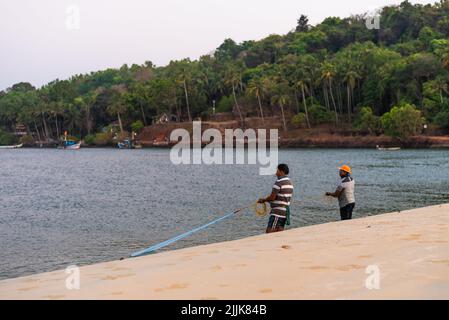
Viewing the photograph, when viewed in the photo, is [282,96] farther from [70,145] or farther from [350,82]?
[70,145]

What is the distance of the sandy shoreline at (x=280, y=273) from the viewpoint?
703 centimetres

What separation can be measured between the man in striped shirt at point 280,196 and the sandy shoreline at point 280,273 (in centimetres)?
122

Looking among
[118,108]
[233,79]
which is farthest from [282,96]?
[118,108]

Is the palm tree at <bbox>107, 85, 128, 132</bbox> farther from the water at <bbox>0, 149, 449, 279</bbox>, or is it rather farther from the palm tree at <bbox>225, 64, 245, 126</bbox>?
the water at <bbox>0, 149, 449, 279</bbox>

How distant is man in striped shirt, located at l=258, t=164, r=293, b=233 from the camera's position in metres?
12.9

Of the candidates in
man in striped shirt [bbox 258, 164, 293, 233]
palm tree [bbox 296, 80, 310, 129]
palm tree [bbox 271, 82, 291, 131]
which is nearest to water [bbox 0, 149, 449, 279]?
man in striped shirt [bbox 258, 164, 293, 233]

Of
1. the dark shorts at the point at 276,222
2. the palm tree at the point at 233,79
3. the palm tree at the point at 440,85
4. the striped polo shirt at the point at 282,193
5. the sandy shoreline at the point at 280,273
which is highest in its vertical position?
the palm tree at the point at 233,79

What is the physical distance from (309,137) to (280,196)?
354 feet

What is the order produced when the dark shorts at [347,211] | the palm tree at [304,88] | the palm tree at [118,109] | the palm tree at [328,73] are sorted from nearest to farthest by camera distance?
1. the dark shorts at [347,211]
2. the palm tree at [328,73]
3. the palm tree at [304,88]
4. the palm tree at [118,109]

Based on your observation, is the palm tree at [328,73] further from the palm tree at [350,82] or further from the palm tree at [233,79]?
the palm tree at [233,79]

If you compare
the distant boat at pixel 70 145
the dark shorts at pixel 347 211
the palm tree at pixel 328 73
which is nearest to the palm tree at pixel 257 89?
the palm tree at pixel 328 73

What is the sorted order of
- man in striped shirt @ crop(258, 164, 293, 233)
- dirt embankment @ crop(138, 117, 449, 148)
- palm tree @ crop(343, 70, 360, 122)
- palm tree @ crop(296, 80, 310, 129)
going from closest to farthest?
man in striped shirt @ crop(258, 164, 293, 233) → dirt embankment @ crop(138, 117, 449, 148) → palm tree @ crop(343, 70, 360, 122) → palm tree @ crop(296, 80, 310, 129)

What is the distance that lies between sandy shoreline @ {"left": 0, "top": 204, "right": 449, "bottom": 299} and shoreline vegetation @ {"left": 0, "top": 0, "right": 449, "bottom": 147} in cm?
9218

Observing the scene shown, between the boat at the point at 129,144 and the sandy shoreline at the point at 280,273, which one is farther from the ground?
the sandy shoreline at the point at 280,273
